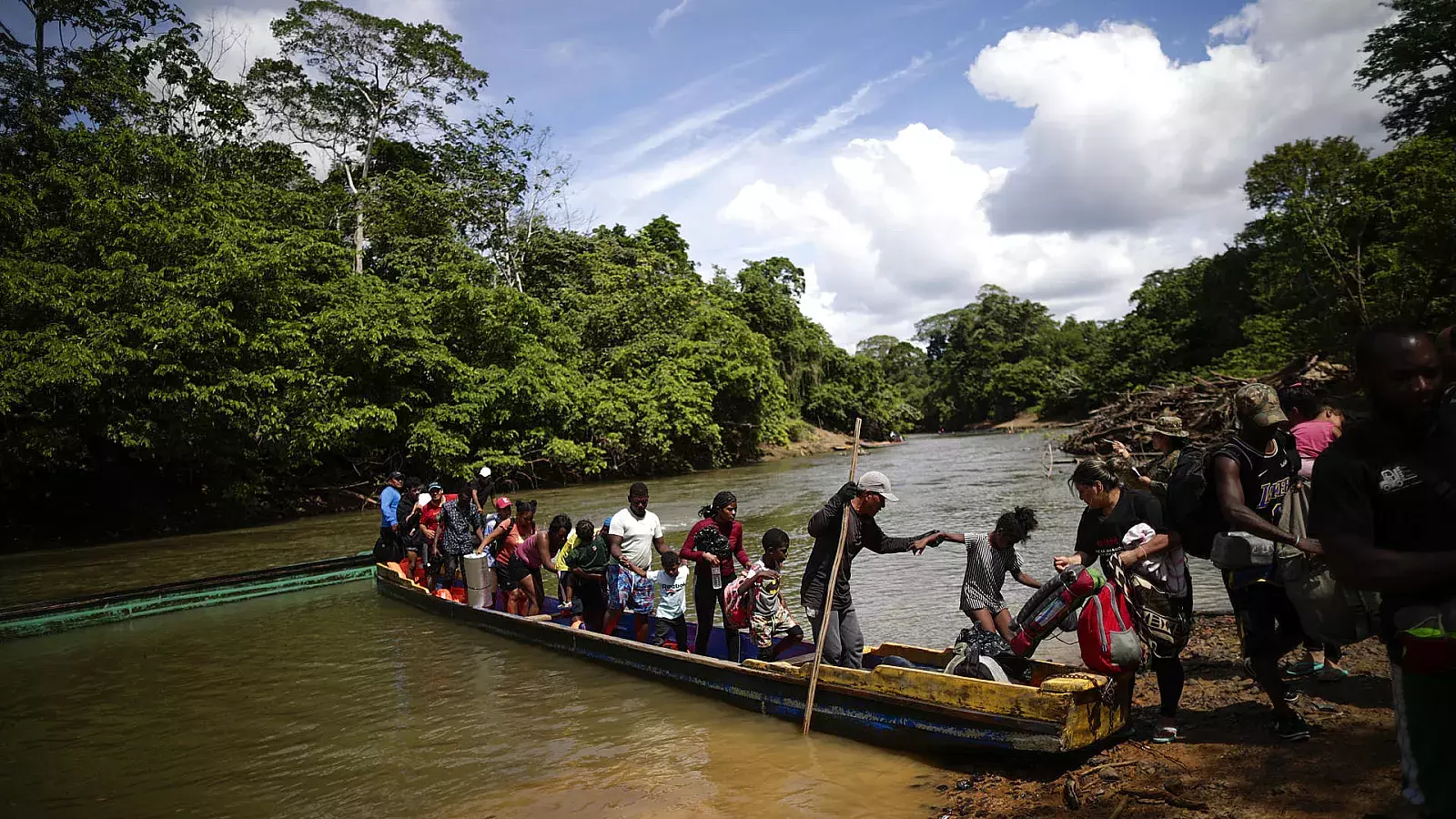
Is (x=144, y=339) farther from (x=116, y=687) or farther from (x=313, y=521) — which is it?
(x=116, y=687)

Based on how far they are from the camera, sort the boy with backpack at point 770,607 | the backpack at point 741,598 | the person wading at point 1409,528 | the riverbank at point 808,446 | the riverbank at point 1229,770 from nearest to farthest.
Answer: the person wading at point 1409,528 → the riverbank at point 1229,770 → the boy with backpack at point 770,607 → the backpack at point 741,598 → the riverbank at point 808,446

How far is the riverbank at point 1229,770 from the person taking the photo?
383cm

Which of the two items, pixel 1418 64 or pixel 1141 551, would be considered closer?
pixel 1141 551

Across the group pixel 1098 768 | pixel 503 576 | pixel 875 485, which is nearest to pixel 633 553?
pixel 875 485

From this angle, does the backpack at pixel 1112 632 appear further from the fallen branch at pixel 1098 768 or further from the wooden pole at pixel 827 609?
the wooden pole at pixel 827 609

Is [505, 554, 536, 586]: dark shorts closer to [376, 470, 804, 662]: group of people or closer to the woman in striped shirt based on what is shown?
[376, 470, 804, 662]: group of people

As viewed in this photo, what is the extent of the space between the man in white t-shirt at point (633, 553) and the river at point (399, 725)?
761 millimetres

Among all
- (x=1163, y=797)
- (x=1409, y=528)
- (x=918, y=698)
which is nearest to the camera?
(x=1409, y=528)

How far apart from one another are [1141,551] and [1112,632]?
481mm

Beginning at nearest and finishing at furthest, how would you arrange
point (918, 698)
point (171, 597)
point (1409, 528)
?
point (1409, 528) → point (918, 698) → point (171, 597)

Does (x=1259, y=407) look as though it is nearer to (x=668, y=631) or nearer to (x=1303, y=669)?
(x=1303, y=669)

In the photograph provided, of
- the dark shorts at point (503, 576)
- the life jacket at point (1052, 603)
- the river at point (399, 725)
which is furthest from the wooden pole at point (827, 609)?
the dark shorts at point (503, 576)

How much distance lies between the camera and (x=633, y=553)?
7.78 meters

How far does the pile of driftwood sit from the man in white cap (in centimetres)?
1391
